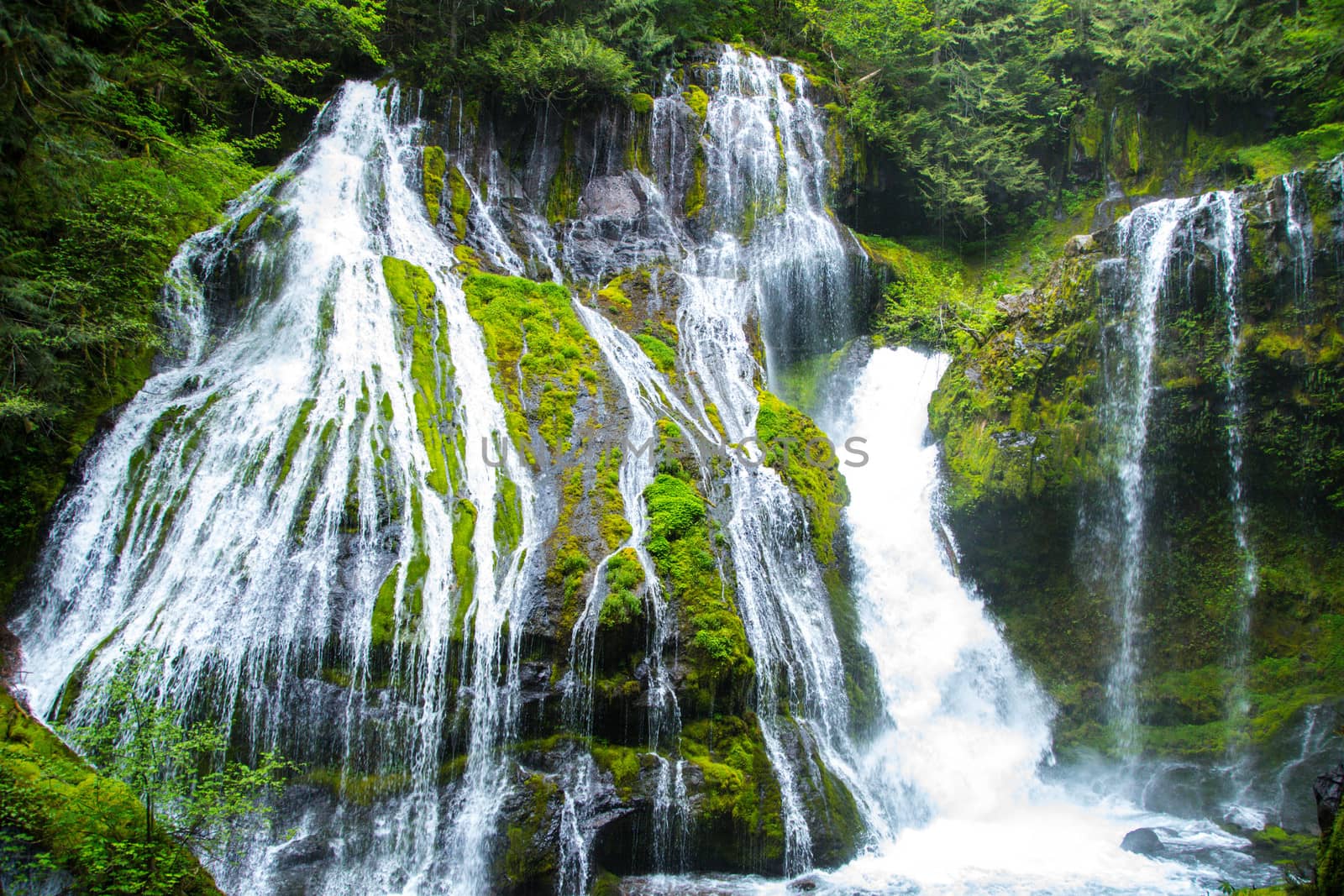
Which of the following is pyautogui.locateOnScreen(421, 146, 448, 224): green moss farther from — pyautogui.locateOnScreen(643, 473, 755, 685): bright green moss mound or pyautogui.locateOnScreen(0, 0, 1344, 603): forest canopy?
pyautogui.locateOnScreen(643, 473, 755, 685): bright green moss mound

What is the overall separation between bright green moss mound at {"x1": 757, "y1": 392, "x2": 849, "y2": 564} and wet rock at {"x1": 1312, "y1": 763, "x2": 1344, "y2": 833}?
5965mm

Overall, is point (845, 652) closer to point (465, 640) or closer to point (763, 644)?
point (763, 644)

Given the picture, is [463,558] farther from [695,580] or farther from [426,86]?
[426,86]

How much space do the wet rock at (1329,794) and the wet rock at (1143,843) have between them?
4.20 meters

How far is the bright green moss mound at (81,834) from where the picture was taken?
4.37 metres

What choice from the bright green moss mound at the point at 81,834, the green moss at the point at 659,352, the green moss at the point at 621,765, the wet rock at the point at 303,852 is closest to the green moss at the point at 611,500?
the green moss at the point at 621,765

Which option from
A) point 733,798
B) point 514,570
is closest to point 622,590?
point 514,570

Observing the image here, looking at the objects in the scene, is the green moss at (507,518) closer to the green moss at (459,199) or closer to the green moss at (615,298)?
the green moss at (615,298)

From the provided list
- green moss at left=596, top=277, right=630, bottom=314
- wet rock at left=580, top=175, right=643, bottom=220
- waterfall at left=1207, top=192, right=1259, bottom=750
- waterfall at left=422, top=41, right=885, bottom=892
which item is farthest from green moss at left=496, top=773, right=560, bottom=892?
wet rock at left=580, top=175, right=643, bottom=220

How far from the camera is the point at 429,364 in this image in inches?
416

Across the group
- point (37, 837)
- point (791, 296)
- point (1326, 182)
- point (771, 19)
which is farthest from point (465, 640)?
point (771, 19)

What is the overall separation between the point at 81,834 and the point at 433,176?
1280 cm

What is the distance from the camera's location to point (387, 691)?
7410 mm

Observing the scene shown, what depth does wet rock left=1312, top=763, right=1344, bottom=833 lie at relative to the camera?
491 cm
